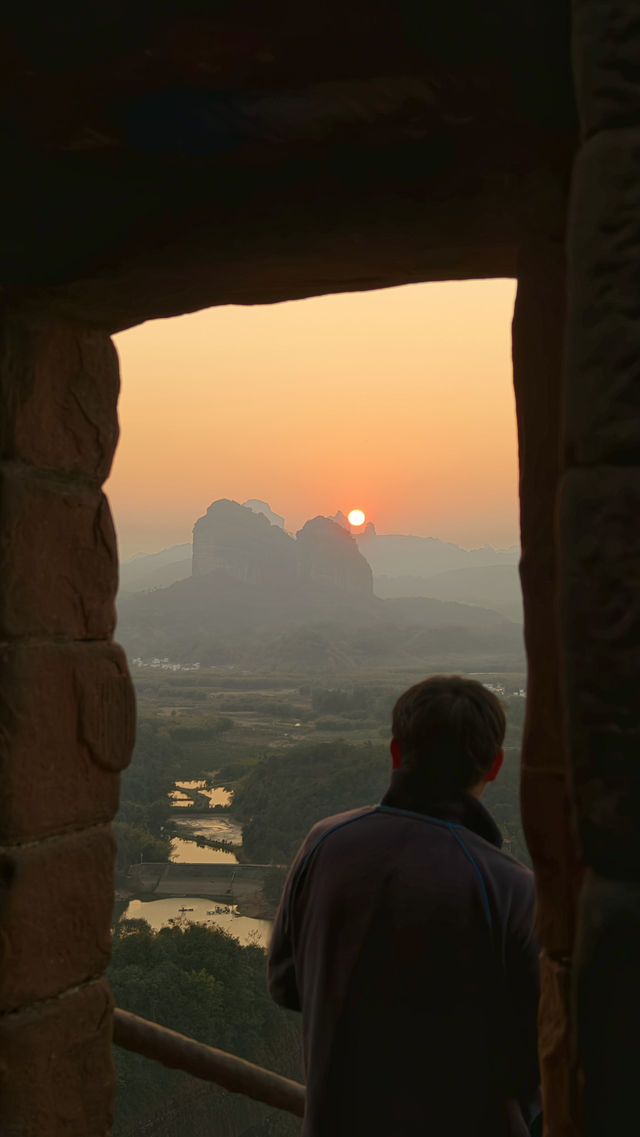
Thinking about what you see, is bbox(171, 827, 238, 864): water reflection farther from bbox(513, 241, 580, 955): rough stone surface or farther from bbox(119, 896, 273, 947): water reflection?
bbox(513, 241, 580, 955): rough stone surface

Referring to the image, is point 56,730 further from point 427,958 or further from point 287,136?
point 287,136

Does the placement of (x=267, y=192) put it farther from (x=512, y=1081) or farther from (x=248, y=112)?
(x=512, y=1081)

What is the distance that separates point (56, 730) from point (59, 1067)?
0.71m

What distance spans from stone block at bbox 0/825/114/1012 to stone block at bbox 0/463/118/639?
18.4 inches

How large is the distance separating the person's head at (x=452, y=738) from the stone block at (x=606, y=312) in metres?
0.59

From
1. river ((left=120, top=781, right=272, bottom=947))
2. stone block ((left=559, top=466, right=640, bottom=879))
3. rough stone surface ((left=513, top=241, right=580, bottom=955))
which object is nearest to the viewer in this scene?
stone block ((left=559, top=466, right=640, bottom=879))

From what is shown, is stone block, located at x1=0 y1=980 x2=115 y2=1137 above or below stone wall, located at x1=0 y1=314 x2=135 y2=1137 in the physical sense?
below

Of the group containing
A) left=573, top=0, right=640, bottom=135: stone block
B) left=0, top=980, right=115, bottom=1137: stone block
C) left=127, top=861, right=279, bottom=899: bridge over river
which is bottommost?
left=127, top=861, right=279, bottom=899: bridge over river

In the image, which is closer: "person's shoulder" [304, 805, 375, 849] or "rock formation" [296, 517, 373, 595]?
"person's shoulder" [304, 805, 375, 849]

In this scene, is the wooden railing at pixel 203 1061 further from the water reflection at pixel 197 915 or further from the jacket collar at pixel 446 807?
the water reflection at pixel 197 915

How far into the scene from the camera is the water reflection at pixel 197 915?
20.5 m

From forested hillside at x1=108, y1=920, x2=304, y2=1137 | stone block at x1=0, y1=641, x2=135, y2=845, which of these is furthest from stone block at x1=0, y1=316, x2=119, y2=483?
forested hillside at x1=108, y1=920, x2=304, y2=1137

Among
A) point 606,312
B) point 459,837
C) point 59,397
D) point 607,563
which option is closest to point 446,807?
point 459,837

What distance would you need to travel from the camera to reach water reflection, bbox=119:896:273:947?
20.5m
